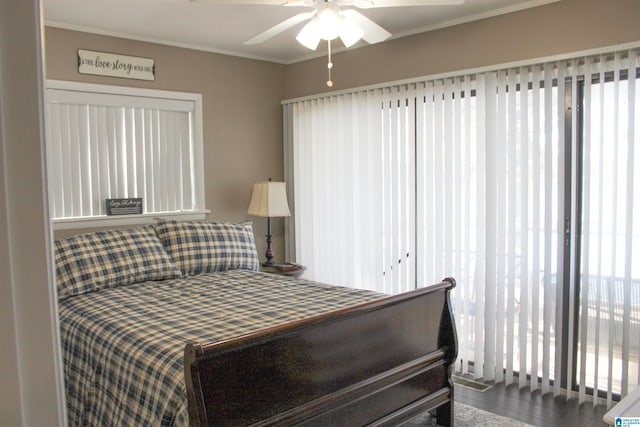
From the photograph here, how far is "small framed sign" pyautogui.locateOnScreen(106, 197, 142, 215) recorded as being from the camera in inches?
152

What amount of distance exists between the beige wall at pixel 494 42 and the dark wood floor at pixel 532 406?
214cm

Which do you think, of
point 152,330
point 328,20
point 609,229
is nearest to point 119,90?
point 328,20

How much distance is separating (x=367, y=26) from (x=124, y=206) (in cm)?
234

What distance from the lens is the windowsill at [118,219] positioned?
3676 millimetres

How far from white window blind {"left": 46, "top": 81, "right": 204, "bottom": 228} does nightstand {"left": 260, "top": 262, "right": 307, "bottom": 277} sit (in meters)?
0.74

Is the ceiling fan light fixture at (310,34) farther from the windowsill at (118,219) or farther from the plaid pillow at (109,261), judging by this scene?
the windowsill at (118,219)

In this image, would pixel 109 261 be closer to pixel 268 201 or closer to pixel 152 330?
pixel 152 330

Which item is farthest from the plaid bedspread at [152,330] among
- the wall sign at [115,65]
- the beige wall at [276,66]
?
the wall sign at [115,65]

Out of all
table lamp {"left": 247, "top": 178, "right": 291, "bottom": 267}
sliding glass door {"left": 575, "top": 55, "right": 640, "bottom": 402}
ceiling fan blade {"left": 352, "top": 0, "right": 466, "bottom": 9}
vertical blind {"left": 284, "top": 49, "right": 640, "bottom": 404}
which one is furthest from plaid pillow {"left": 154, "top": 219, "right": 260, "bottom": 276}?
sliding glass door {"left": 575, "top": 55, "right": 640, "bottom": 402}

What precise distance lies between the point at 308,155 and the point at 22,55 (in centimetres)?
423

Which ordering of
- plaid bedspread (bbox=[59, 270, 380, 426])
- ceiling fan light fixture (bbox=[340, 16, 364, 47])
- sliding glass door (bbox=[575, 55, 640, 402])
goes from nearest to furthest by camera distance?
plaid bedspread (bbox=[59, 270, 380, 426]), ceiling fan light fixture (bbox=[340, 16, 364, 47]), sliding glass door (bbox=[575, 55, 640, 402])

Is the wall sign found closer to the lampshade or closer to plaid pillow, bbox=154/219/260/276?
plaid pillow, bbox=154/219/260/276

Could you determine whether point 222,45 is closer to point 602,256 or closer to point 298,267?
point 298,267

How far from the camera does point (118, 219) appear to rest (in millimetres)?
3902
